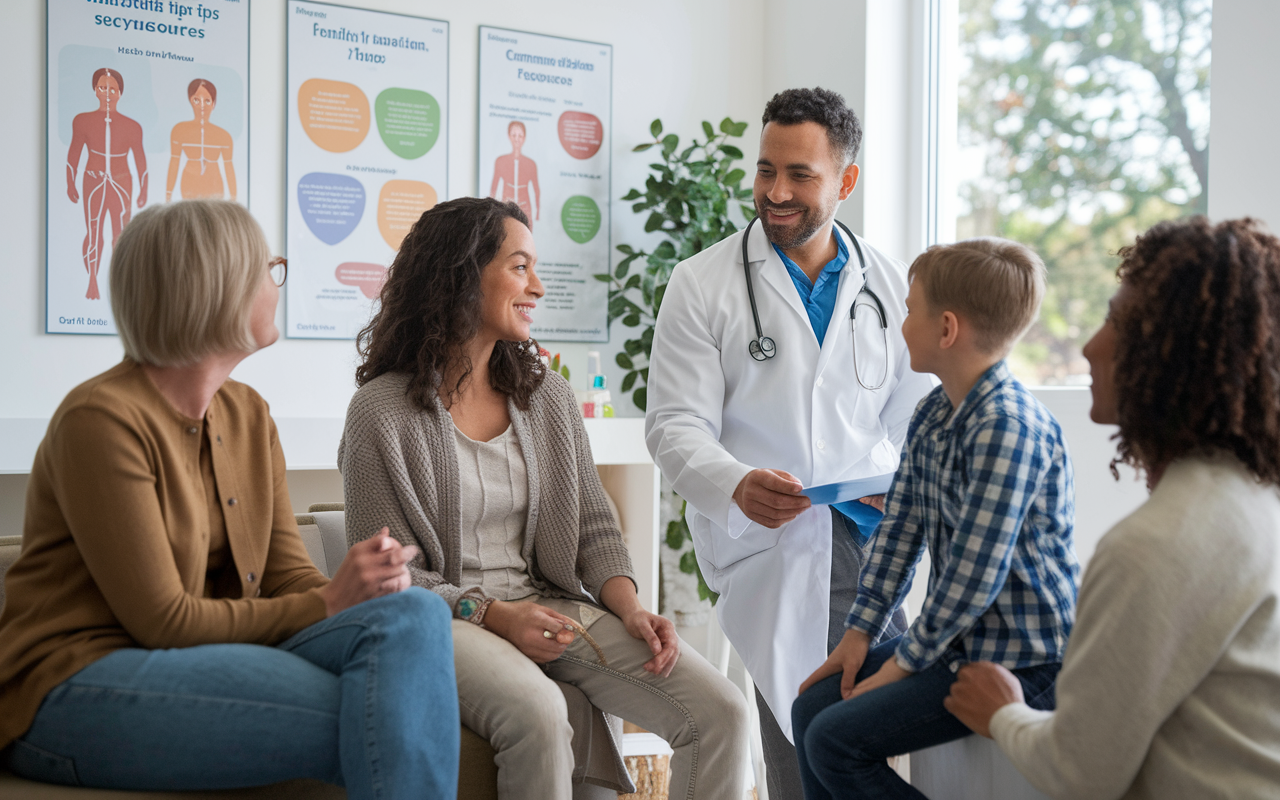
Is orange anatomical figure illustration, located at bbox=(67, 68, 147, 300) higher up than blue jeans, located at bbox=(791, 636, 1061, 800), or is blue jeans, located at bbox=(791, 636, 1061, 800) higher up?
orange anatomical figure illustration, located at bbox=(67, 68, 147, 300)

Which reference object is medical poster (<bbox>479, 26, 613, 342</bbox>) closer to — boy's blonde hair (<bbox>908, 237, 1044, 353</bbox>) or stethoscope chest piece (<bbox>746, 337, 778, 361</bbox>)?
stethoscope chest piece (<bbox>746, 337, 778, 361</bbox>)

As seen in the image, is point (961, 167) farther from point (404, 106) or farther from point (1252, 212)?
point (404, 106)

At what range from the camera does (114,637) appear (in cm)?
123

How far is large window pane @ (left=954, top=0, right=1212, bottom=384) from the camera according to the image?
2.37m

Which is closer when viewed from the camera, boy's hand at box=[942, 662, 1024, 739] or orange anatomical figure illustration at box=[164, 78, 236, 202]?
boy's hand at box=[942, 662, 1024, 739]

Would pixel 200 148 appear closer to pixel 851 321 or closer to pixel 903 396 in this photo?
pixel 851 321

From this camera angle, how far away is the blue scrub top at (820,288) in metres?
2.04

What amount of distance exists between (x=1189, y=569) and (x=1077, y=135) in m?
2.09

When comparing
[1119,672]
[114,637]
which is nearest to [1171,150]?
[1119,672]

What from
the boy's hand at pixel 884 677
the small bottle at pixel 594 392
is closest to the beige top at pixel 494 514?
the boy's hand at pixel 884 677

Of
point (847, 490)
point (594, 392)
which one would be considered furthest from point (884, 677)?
point (594, 392)

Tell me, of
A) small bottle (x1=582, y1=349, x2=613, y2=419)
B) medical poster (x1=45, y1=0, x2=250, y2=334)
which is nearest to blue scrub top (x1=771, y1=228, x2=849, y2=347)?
small bottle (x1=582, y1=349, x2=613, y2=419)

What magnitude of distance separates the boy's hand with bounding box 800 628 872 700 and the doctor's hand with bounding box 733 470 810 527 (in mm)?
241

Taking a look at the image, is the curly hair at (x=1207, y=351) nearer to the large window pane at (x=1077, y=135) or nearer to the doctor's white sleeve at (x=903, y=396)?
the doctor's white sleeve at (x=903, y=396)
